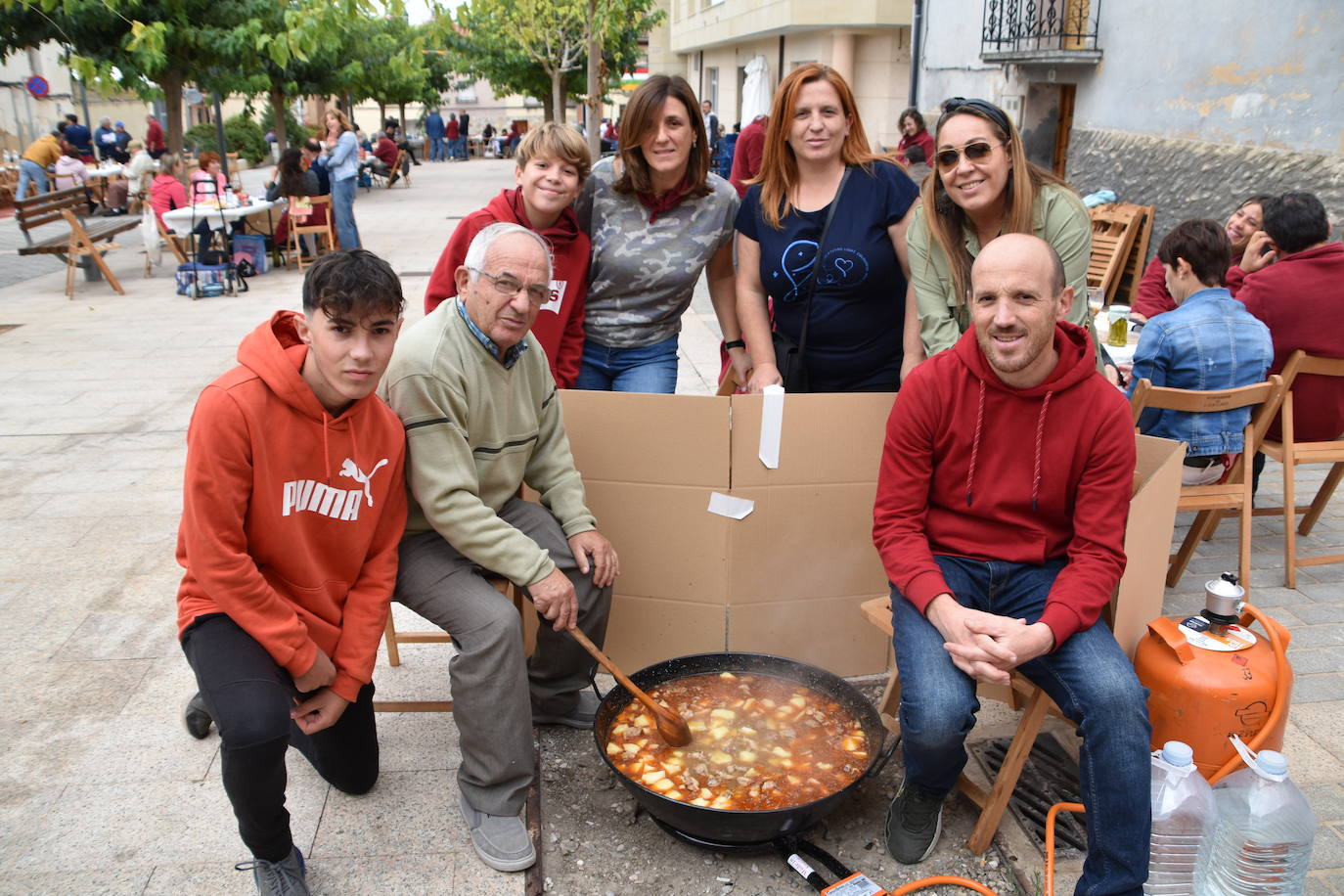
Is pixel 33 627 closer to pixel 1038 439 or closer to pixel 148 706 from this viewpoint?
pixel 148 706

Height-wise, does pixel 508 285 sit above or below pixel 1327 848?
above

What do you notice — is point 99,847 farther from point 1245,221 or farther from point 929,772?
point 1245,221

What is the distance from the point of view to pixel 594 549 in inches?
119

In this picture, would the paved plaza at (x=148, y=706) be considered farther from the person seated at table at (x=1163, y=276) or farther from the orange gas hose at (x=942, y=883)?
the person seated at table at (x=1163, y=276)

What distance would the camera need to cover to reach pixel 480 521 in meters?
2.71

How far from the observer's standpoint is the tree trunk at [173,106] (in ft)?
47.8

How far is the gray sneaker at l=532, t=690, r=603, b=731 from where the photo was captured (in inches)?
128

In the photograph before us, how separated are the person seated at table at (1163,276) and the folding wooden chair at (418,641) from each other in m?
3.52

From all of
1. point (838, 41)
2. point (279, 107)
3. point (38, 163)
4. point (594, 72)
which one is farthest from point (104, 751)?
point (279, 107)

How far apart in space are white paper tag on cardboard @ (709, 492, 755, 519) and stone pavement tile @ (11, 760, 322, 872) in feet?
4.88

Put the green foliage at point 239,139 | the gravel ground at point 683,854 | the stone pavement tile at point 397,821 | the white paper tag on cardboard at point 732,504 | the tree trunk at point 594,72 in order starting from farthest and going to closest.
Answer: the green foliage at point 239,139 → the tree trunk at point 594,72 → the white paper tag on cardboard at point 732,504 → the stone pavement tile at point 397,821 → the gravel ground at point 683,854

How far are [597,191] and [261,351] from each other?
1583mm

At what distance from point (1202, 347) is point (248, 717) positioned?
351 centimetres

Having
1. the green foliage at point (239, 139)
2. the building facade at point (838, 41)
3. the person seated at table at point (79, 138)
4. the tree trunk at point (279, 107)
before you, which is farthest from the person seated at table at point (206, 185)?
the green foliage at point (239, 139)
